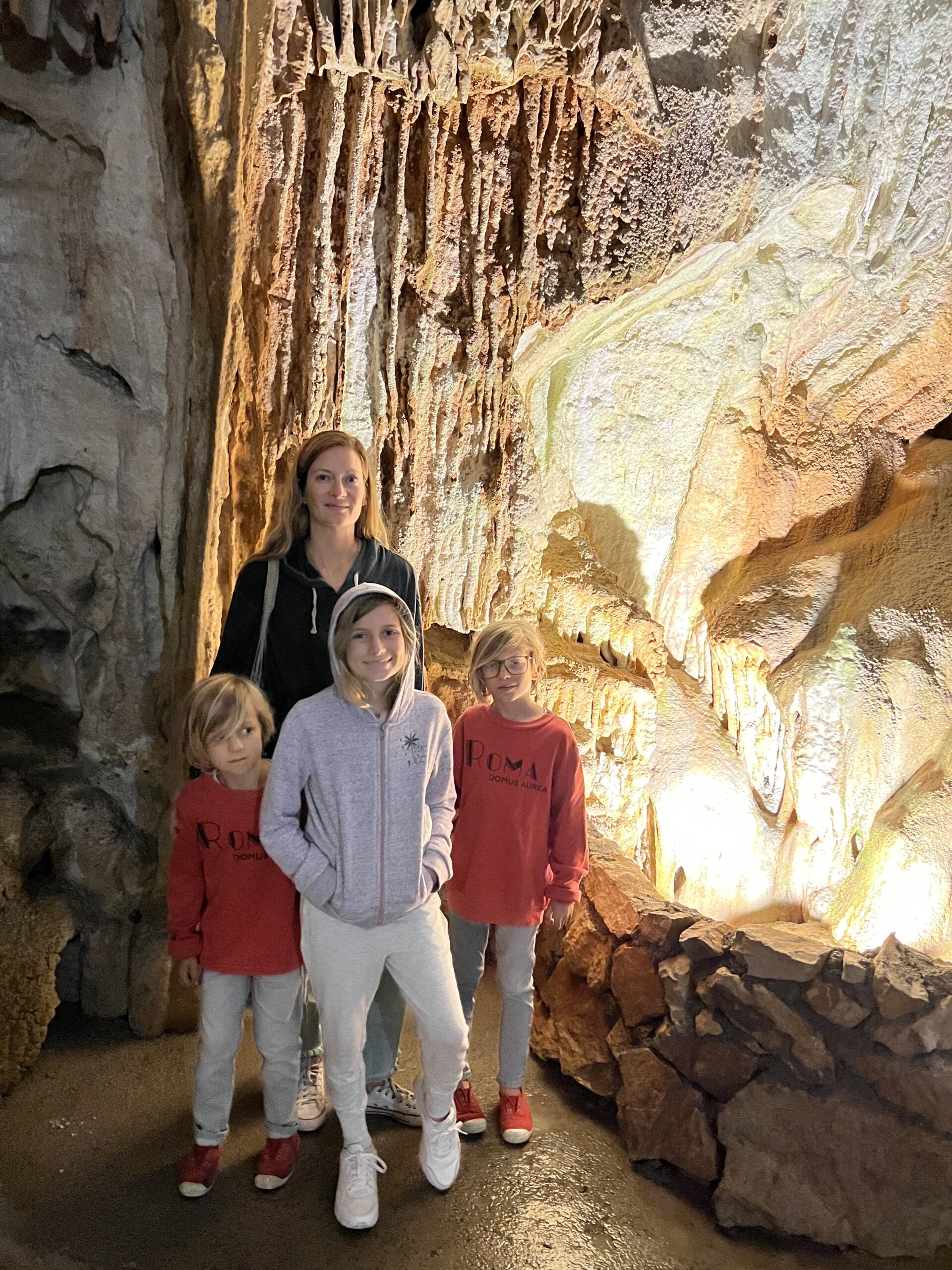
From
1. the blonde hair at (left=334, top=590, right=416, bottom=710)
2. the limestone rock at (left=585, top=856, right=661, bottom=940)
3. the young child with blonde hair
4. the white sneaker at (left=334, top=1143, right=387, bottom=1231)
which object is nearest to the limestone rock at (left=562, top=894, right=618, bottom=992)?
the limestone rock at (left=585, top=856, right=661, bottom=940)

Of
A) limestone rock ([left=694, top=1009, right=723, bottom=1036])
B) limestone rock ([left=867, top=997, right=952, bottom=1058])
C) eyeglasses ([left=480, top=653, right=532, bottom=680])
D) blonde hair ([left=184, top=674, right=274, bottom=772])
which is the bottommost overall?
limestone rock ([left=694, top=1009, right=723, bottom=1036])

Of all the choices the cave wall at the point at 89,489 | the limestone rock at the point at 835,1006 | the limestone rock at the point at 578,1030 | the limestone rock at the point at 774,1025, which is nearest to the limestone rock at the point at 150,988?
the cave wall at the point at 89,489

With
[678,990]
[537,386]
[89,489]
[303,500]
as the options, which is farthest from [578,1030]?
[537,386]

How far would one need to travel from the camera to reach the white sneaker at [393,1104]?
3.09m

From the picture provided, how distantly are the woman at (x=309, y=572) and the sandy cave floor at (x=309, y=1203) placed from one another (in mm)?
1218

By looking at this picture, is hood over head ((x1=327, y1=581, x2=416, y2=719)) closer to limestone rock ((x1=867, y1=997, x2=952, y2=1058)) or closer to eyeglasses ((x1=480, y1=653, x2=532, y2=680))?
eyeglasses ((x1=480, y1=653, x2=532, y2=680))


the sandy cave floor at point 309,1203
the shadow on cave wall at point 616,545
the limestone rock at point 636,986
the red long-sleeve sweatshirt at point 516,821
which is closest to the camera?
the sandy cave floor at point 309,1203

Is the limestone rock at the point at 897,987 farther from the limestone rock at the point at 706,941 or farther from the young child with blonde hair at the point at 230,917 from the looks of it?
the young child with blonde hair at the point at 230,917

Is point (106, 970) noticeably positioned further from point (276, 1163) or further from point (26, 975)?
point (276, 1163)

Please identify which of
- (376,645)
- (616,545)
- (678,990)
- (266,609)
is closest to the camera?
Answer: (376,645)

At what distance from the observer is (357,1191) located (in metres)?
2.67

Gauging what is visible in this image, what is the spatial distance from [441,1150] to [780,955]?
42.7 inches

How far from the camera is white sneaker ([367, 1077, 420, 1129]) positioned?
309 cm

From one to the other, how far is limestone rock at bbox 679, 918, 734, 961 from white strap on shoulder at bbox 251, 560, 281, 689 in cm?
154
